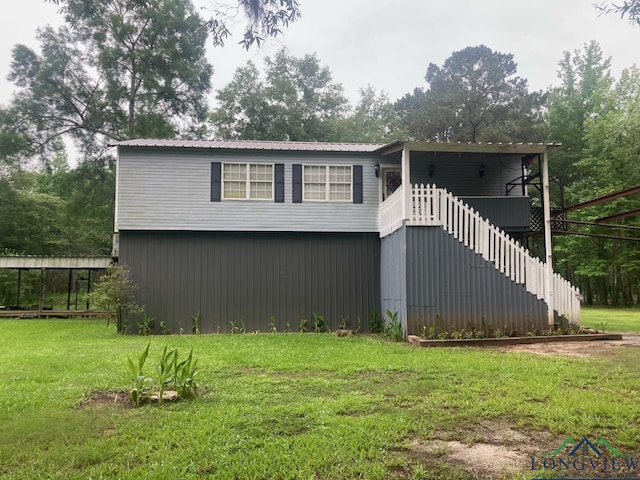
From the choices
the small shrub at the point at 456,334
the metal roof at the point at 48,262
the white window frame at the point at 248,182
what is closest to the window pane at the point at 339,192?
the white window frame at the point at 248,182

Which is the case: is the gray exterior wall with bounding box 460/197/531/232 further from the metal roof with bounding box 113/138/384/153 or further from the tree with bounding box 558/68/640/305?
the tree with bounding box 558/68/640/305

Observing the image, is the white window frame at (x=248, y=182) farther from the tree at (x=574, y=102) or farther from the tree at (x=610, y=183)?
the tree at (x=574, y=102)

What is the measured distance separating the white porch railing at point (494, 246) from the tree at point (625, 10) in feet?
17.2

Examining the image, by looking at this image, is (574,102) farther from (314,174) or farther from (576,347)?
(576,347)

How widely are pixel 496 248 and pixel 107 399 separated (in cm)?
736

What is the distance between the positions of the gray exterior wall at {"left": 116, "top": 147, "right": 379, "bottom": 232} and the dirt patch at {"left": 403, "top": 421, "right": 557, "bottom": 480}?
872cm

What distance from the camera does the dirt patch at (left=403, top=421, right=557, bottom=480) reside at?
9.40 ft

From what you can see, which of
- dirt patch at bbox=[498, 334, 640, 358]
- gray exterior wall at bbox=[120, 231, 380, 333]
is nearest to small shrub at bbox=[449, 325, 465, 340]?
dirt patch at bbox=[498, 334, 640, 358]

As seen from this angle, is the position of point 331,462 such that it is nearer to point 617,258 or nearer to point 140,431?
point 140,431

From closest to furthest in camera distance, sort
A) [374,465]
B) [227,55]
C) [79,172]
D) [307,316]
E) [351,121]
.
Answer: [374,465]
[227,55]
[307,316]
[79,172]
[351,121]

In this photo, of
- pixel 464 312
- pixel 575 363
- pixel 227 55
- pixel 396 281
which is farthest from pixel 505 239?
pixel 227 55

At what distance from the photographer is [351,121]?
31812mm

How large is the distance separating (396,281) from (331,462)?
731 centimetres

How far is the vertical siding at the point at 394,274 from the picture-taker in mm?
9330
